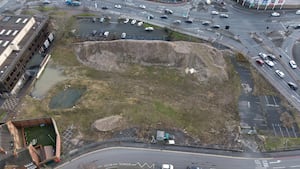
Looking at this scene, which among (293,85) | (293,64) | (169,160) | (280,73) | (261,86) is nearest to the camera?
(169,160)

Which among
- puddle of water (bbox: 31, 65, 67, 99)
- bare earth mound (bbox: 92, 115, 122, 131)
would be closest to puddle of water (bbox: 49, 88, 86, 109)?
puddle of water (bbox: 31, 65, 67, 99)

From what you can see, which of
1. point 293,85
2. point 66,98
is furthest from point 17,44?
point 293,85

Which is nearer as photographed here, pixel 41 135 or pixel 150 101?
pixel 41 135

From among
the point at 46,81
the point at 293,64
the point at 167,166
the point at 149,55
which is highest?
the point at 293,64

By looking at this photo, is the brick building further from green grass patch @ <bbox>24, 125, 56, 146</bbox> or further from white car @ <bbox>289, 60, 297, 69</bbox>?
white car @ <bbox>289, 60, 297, 69</bbox>

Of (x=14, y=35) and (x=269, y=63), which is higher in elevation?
(x=269, y=63)

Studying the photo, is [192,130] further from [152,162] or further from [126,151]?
[126,151]

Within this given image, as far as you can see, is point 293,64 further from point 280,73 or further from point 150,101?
point 150,101
